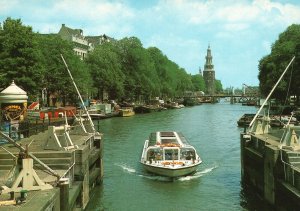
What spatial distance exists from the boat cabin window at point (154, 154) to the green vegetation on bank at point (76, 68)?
27107mm

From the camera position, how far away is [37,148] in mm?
25984

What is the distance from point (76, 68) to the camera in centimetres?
8631

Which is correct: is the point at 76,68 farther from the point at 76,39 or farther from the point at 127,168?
the point at 76,39

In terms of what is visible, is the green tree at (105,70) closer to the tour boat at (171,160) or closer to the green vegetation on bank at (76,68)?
the green vegetation on bank at (76,68)

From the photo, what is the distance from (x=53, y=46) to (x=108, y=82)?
2820cm

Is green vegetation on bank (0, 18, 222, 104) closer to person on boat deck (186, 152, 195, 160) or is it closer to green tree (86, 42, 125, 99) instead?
green tree (86, 42, 125, 99)

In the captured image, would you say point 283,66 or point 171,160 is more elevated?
point 283,66

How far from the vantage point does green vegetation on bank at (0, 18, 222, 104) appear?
63.2 m

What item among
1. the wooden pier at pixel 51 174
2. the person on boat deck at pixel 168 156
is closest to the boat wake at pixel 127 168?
the person on boat deck at pixel 168 156

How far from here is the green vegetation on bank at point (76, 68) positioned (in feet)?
208

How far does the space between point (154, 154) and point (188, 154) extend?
8.39 ft

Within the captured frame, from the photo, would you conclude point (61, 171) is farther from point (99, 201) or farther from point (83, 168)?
point (99, 201)

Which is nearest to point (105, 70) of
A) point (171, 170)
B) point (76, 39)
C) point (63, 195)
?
point (76, 39)

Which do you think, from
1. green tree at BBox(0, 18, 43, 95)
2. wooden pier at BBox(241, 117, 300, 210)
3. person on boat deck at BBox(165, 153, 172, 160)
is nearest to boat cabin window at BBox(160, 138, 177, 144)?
person on boat deck at BBox(165, 153, 172, 160)
